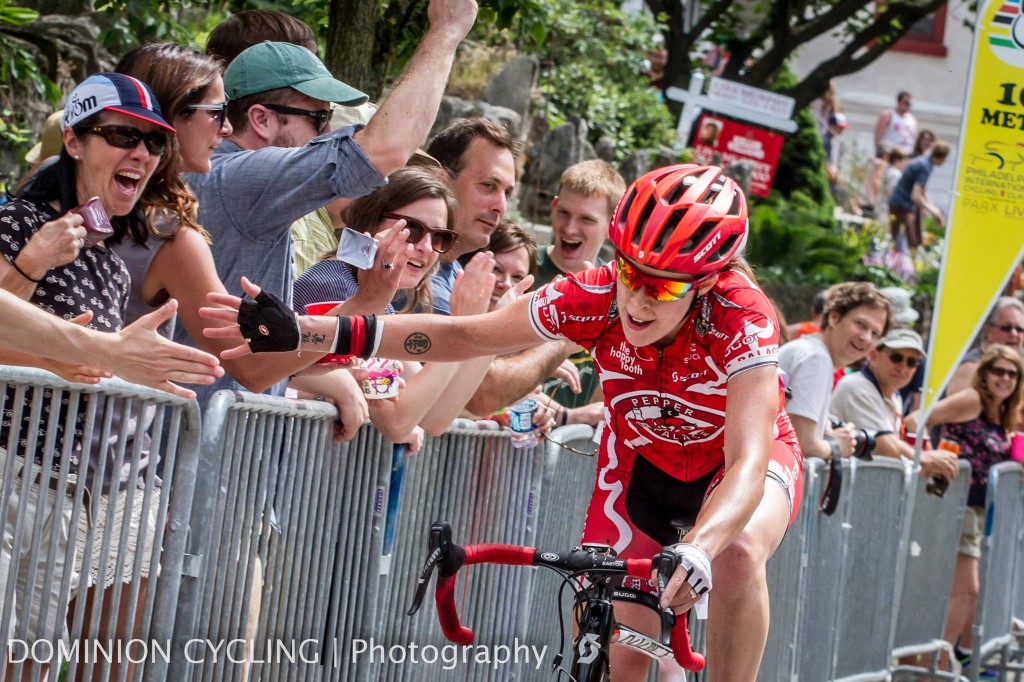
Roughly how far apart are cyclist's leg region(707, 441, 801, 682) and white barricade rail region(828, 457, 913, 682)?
3.44 metres

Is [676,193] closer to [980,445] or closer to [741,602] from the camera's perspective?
[741,602]

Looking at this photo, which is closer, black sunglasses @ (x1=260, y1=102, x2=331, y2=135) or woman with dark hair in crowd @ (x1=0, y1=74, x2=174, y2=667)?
woman with dark hair in crowd @ (x1=0, y1=74, x2=174, y2=667)

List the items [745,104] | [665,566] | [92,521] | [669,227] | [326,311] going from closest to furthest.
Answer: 1. [665,566]
2. [92,521]
3. [669,227]
4. [326,311]
5. [745,104]

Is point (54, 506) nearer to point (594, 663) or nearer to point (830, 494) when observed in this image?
point (594, 663)

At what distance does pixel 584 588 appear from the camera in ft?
12.0

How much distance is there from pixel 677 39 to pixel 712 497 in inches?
731

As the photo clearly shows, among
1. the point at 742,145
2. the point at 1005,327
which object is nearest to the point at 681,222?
the point at 1005,327

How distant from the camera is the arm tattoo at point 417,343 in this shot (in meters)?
4.12

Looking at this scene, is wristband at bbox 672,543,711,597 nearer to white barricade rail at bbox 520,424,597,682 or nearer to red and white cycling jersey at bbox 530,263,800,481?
red and white cycling jersey at bbox 530,263,800,481

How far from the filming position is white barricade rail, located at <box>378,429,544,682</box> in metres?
4.85

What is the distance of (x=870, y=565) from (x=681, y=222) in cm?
464

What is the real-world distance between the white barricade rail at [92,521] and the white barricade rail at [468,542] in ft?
3.82

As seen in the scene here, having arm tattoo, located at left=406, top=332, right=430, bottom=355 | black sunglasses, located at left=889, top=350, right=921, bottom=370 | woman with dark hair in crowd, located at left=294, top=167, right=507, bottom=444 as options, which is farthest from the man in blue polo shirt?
arm tattoo, located at left=406, top=332, right=430, bottom=355

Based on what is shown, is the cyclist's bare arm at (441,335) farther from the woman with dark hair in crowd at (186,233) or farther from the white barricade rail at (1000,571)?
the white barricade rail at (1000,571)
